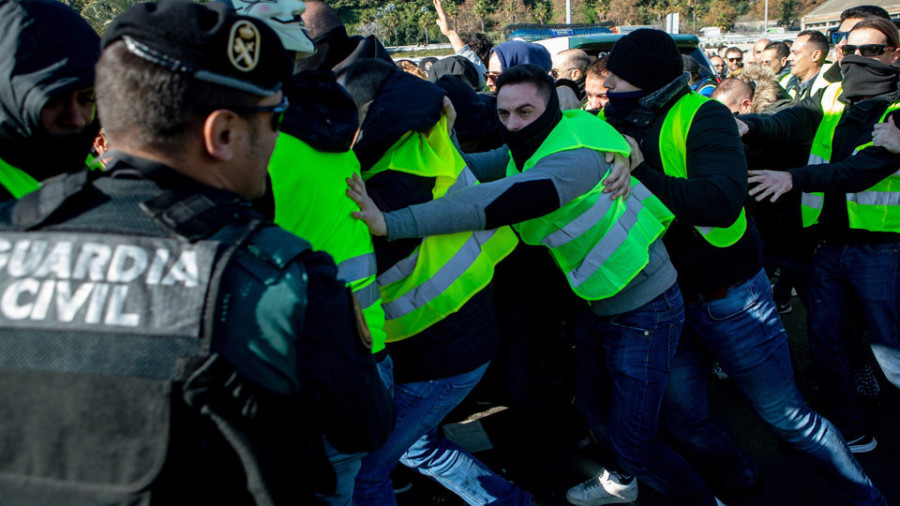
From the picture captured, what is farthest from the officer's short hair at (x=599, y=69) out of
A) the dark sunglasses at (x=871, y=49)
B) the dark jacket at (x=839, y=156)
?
the dark sunglasses at (x=871, y=49)

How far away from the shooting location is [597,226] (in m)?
2.30

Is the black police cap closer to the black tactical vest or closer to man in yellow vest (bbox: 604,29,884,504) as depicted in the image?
the black tactical vest

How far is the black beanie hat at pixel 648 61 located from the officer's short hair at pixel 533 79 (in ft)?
1.09

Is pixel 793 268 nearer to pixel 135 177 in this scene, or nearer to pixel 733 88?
pixel 733 88

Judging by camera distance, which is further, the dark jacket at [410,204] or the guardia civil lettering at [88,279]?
the dark jacket at [410,204]

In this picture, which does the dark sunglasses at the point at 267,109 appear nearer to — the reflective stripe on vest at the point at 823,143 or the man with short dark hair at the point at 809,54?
the reflective stripe on vest at the point at 823,143

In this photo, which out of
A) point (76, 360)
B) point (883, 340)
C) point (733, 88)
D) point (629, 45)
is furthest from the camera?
point (733, 88)

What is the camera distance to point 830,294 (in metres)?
3.24

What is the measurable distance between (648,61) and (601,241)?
2.41ft

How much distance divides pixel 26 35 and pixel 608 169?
70.2 inches

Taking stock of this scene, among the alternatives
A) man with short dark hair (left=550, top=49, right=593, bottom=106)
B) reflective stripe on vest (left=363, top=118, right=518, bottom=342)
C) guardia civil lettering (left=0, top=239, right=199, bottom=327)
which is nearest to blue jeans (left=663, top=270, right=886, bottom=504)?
reflective stripe on vest (left=363, top=118, right=518, bottom=342)

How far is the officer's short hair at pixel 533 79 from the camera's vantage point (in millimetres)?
2381

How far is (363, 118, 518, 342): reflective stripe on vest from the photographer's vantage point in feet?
6.70

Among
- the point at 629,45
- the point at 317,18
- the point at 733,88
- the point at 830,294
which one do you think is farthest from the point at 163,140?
the point at 733,88
